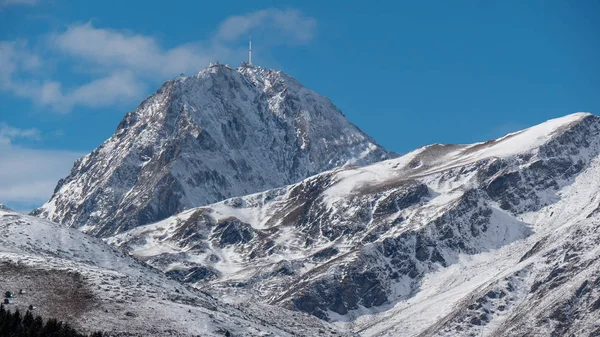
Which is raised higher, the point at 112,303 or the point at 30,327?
the point at 112,303

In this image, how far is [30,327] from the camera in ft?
477

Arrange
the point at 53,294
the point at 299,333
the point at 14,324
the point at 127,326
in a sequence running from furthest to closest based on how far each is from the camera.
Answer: the point at 299,333 < the point at 53,294 < the point at 127,326 < the point at 14,324

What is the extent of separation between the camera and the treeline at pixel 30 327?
468 ft

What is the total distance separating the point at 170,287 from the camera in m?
196

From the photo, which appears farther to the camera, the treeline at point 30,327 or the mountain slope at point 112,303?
the mountain slope at point 112,303

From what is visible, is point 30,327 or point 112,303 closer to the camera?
point 30,327

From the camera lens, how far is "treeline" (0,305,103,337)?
143 metres

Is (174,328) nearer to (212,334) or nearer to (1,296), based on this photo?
(212,334)

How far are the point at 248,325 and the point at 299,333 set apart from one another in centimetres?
2231

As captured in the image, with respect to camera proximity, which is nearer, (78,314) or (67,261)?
(78,314)

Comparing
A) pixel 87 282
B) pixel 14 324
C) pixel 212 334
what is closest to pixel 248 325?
pixel 212 334

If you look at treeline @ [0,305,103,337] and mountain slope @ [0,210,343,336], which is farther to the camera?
mountain slope @ [0,210,343,336]

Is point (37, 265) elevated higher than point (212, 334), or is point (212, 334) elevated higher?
point (37, 265)

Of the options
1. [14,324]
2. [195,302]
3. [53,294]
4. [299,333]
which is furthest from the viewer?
[299,333]
